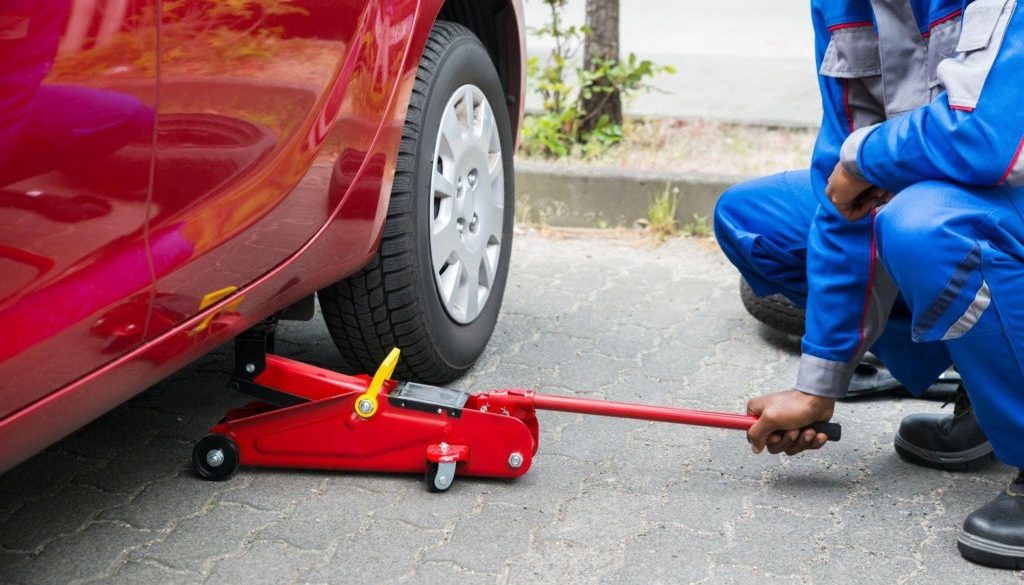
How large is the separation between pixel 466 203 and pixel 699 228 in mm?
1739

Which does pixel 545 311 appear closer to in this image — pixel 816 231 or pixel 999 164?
pixel 816 231

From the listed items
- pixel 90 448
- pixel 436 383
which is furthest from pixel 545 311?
pixel 90 448

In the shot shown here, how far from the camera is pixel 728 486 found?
7.84ft

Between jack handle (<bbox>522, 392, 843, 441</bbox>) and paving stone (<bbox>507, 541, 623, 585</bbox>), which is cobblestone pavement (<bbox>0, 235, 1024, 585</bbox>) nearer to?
paving stone (<bbox>507, 541, 623, 585</bbox>)

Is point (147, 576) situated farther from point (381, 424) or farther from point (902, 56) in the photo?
point (902, 56)

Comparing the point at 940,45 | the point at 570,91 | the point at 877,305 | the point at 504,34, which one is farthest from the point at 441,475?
the point at 570,91

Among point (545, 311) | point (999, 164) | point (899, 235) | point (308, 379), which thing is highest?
point (999, 164)

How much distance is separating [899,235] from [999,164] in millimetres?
198

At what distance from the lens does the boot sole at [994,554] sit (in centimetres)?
205

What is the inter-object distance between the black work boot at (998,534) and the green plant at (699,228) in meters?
2.28

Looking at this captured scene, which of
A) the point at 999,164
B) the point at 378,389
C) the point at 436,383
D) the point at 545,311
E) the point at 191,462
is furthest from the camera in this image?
the point at 545,311

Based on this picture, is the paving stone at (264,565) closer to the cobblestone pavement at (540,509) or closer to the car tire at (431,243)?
the cobblestone pavement at (540,509)

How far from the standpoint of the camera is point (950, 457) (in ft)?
8.09

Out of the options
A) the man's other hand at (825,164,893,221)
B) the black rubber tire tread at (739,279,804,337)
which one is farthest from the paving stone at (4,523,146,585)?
the black rubber tire tread at (739,279,804,337)
